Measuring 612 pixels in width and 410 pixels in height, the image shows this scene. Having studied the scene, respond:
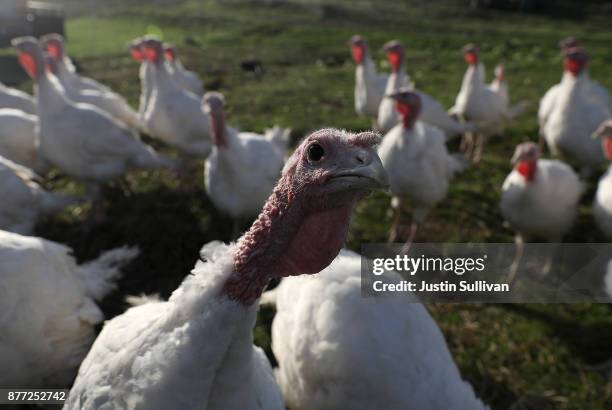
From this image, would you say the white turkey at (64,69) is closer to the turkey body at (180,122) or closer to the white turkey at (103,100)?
the white turkey at (103,100)

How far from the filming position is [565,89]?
6762 mm

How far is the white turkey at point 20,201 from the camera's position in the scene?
455 centimetres

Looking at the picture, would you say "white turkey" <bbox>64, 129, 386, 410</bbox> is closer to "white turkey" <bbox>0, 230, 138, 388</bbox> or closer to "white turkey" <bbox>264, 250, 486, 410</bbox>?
"white turkey" <bbox>264, 250, 486, 410</bbox>

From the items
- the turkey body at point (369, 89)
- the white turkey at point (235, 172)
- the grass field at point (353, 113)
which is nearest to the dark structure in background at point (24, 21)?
the grass field at point (353, 113)

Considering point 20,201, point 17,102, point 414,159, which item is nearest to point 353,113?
point 414,159

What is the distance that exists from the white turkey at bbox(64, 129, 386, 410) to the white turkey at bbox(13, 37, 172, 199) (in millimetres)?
4230

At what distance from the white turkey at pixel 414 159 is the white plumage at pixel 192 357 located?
12.3 ft

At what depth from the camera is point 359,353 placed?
2721 mm

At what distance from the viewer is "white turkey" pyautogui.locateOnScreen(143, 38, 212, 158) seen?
21.2 ft

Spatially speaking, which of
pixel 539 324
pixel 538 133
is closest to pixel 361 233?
pixel 539 324

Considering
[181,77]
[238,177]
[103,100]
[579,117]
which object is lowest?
[238,177]

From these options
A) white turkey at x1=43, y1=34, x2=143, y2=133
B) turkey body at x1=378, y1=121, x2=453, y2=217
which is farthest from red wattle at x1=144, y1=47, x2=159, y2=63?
turkey body at x1=378, y1=121, x2=453, y2=217

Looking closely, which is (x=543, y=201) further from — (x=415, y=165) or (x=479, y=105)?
(x=479, y=105)

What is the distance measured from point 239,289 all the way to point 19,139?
559cm
